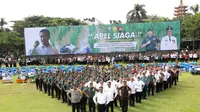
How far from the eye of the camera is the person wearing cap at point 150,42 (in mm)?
38250

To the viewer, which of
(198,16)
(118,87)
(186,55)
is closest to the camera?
(118,87)

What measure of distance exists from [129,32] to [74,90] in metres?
27.6

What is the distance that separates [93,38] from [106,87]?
89.2 ft

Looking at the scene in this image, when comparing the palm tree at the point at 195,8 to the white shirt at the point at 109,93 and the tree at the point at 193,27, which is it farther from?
the white shirt at the point at 109,93

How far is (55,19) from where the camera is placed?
69562mm

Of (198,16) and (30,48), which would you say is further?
(198,16)

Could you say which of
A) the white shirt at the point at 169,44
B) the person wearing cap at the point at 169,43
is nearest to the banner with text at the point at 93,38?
the person wearing cap at the point at 169,43

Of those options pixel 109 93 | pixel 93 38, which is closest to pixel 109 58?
pixel 93 38

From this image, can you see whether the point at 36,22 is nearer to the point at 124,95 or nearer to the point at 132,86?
the point at 132,86

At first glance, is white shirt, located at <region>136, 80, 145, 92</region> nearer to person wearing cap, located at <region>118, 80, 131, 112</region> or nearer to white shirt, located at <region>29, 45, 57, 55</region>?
person wearing cap, located at <region>118, 80, 131, 112</region>

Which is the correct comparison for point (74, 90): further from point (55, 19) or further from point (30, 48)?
point (55, 19)

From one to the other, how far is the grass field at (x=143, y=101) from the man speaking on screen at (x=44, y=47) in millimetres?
17395

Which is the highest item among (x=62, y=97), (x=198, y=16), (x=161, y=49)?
(x=198, y=16)

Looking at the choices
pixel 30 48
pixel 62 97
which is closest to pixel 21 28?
pixel 30 48
